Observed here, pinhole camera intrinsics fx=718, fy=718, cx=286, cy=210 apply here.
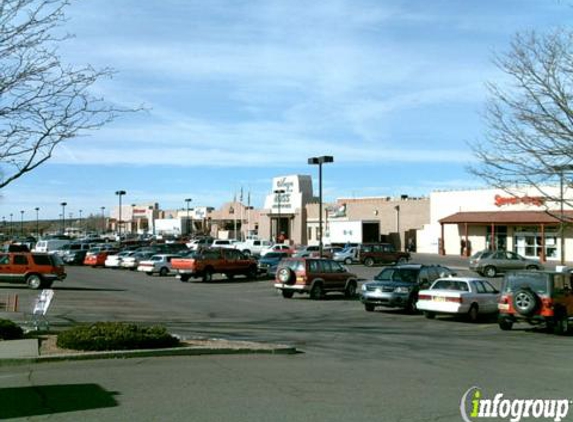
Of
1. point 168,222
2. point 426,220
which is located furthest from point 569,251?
point 168,222

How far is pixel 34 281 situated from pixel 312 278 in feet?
43.2

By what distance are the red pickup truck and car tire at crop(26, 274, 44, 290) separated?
929 cm

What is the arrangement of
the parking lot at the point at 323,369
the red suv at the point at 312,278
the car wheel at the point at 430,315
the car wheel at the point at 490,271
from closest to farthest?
the parking lot at the point at 323,369
the car wheel at the point at 430,315
the red suv at the point at 312,278
the car wheel at the point at 490,271

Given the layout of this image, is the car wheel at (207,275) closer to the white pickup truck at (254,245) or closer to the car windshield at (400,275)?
the car windshield at (400,275)

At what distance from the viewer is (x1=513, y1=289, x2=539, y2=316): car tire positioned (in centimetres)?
1923

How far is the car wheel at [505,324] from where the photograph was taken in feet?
66.2

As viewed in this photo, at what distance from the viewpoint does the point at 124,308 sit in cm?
2458

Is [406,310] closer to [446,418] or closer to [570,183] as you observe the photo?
[570,183]

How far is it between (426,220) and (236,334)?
60006 millimetres

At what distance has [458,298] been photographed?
878 inches

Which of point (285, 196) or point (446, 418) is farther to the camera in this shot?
point (285, 196)

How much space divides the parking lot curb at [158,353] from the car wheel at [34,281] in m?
21.8

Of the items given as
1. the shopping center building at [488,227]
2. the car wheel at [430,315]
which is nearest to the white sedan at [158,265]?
the shopping center building at [488,227]

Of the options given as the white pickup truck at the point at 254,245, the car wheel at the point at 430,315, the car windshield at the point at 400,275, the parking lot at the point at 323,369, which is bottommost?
the car wheel at the point at 430,315
